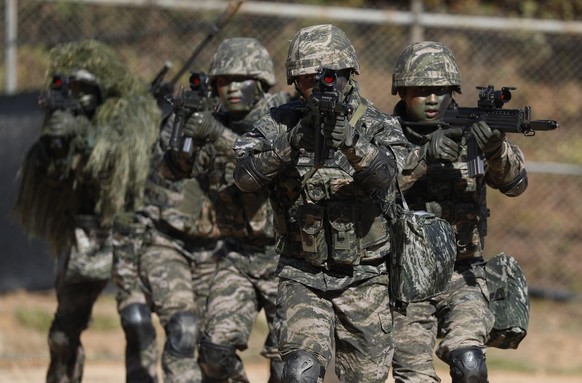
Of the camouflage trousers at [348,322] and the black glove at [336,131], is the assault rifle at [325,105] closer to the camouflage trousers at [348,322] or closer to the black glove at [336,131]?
the black glove at [336,131]

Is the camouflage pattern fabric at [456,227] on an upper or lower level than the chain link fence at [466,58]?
lower

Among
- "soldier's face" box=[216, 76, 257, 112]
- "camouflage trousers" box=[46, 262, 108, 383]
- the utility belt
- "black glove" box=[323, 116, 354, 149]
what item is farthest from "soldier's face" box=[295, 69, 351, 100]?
"camouflage trousers" box=[46, 262, 108, 383]

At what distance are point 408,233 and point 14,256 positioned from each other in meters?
6.89

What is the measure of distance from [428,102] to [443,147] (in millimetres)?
444

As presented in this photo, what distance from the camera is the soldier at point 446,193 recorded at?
271 inches

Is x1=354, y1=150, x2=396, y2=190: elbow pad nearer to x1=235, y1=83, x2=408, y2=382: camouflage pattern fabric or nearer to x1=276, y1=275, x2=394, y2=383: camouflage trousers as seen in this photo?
x1=235, y1=83, x2=408, y2=382: camouflage pattern fabric

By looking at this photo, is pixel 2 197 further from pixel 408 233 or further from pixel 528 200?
pixel 408 233

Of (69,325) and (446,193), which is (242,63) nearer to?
(446,193)

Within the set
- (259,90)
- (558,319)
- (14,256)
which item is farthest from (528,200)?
(259,90)

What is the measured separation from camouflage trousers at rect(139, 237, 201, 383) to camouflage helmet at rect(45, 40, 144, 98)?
1457mm

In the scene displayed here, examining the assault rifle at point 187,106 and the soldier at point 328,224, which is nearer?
the soldier at point 328,224

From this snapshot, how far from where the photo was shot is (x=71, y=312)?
9070 mm

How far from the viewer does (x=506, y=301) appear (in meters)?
7.25

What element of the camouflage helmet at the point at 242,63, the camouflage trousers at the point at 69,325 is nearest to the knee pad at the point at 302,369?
the camouflage helmet at the point at 242,63
